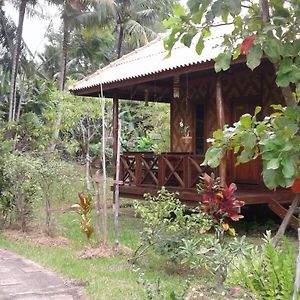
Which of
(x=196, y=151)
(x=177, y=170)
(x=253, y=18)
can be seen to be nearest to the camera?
(x=253, y=18)

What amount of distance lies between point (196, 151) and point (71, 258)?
254 inches

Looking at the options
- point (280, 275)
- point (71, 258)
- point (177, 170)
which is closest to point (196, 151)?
point (177, 170)

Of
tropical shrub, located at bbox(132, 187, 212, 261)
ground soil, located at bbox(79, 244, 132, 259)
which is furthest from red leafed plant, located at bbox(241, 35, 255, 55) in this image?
ground soil, located at bbox(79, 244, 132, 259)

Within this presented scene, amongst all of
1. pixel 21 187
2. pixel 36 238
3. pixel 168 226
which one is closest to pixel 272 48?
pixel 168 226

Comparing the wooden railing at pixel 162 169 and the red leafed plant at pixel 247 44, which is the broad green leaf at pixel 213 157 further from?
the wooden railing at pixel 162 169

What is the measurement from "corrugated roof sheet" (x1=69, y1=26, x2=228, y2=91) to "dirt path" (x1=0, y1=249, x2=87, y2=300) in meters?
3.62

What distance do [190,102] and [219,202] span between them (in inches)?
289

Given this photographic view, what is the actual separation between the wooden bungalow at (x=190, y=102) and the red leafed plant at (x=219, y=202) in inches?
128

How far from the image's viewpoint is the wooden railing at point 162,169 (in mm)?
10602

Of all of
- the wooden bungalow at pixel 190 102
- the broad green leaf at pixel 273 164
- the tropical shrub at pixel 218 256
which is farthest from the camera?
the wooden bungalow at pixel 190 102

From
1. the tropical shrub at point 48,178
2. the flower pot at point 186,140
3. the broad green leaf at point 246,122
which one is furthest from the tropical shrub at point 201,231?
the flower pot at point 186,140

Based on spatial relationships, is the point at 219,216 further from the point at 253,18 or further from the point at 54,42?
the point at 54,42

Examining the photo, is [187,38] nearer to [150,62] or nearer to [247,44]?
[247,44]

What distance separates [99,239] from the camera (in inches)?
328
